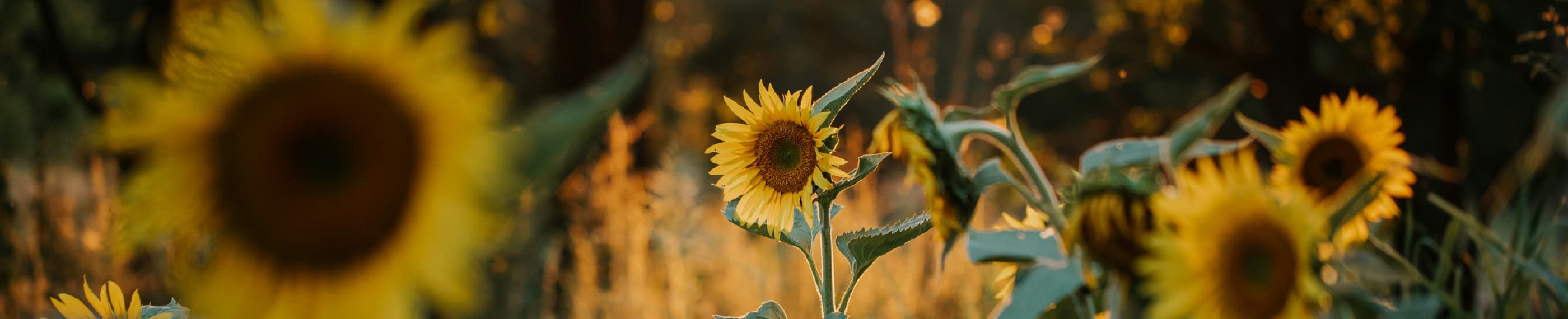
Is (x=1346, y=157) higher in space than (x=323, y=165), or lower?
higher

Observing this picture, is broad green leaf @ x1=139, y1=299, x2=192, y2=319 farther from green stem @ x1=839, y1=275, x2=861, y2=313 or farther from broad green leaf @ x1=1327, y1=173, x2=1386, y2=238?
broad green leaf @ x1=1327, y1=173, x2=1386, y2=238

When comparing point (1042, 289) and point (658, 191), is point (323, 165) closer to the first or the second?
point (1042, 289)

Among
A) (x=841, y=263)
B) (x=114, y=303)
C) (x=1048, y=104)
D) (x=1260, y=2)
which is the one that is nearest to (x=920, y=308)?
(x=841, y=263)

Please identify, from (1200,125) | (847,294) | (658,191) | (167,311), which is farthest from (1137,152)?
(658,191)

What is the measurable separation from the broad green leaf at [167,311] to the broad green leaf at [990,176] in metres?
0.34

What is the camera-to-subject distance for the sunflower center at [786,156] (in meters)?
0.49

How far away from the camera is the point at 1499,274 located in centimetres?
93

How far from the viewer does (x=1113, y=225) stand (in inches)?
16.5

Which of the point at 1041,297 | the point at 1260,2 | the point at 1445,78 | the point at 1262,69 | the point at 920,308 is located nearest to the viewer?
the point at 1041,297

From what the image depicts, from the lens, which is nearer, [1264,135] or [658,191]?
[1264,135]

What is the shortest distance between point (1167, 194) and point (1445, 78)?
2310mm

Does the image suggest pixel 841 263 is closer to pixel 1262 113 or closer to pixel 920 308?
pixel 920 308

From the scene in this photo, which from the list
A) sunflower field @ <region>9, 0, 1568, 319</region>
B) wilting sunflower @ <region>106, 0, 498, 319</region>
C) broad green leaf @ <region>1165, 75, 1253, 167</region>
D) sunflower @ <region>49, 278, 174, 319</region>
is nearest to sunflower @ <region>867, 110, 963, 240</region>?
sunflower field @ <region>9, 0, 1568, 319</region>

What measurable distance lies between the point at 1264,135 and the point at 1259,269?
0.61 feet
